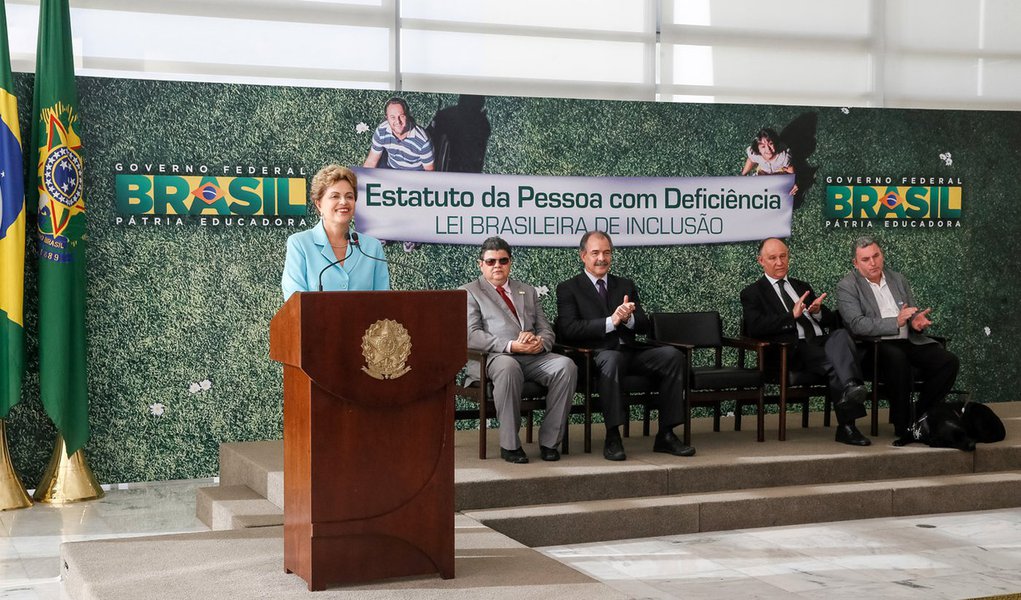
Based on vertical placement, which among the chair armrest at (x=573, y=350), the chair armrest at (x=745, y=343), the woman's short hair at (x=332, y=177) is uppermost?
the woman's short hair at (x=332, y=177)

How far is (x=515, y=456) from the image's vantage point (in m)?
5.42

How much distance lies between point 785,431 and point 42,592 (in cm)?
366

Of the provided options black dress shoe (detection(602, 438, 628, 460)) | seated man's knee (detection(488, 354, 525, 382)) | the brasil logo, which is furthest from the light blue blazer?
the brasil logo

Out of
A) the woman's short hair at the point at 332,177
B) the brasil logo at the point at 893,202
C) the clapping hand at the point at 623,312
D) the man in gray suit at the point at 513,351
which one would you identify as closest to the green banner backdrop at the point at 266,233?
the brasil logo at the point at 893,202

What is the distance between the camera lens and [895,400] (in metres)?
6.13

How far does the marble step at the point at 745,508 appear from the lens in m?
4.92

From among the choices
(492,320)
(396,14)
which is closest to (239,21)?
(396,14)

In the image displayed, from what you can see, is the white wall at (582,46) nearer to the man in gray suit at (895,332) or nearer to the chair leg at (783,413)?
the man in gray suit at (895,332)

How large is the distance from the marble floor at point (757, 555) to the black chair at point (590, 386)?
0.84 metres

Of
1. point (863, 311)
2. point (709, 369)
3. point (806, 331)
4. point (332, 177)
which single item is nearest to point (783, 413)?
point (709, 369)

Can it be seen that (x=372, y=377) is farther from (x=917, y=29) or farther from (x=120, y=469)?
(x=917, y=29)

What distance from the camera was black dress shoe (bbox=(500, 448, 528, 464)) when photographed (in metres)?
5.41

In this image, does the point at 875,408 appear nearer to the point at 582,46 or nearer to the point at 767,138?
the point at 767,138

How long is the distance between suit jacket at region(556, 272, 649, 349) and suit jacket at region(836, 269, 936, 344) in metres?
1.15
